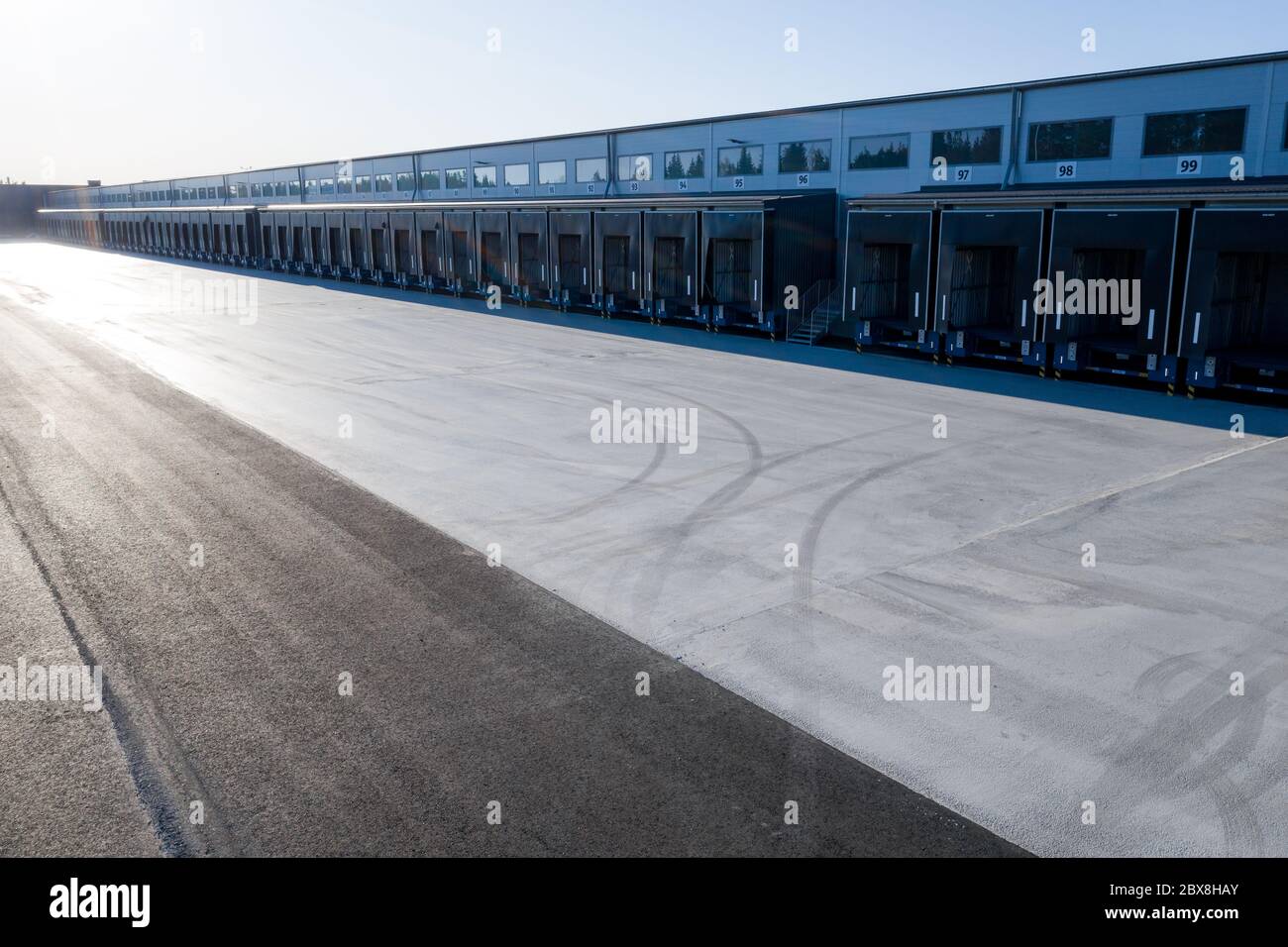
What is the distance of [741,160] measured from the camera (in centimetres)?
3475

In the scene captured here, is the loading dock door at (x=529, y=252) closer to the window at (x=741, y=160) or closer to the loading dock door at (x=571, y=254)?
the loading dock door at (x=571, y=254)

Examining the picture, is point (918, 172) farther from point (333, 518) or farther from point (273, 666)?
point (273, 666)

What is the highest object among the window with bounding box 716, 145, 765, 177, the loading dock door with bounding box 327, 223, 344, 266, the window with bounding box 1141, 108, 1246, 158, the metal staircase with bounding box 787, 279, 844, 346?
the window with bounding box 716, 145, 765, 177

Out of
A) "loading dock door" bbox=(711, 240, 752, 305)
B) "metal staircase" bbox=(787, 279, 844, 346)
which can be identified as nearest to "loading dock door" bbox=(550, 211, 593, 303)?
"loading dock door" bbox=(711, 240, 752, 305)

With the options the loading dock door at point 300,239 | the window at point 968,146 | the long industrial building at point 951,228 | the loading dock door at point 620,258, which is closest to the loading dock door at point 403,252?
the long industrial building at point 951,228

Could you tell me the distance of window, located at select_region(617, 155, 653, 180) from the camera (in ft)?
128

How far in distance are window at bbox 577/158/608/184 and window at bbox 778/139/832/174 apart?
10921 millimetres

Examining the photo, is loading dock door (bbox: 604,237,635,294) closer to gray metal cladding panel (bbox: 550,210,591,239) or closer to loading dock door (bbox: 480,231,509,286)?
gray metal cladding panel (bbox: 550,210,591,239)

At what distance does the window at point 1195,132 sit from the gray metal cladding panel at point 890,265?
6423 mm

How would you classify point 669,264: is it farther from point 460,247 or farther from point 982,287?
point 460,247

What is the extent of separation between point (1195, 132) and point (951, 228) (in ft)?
21.7

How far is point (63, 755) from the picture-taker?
240 inches
